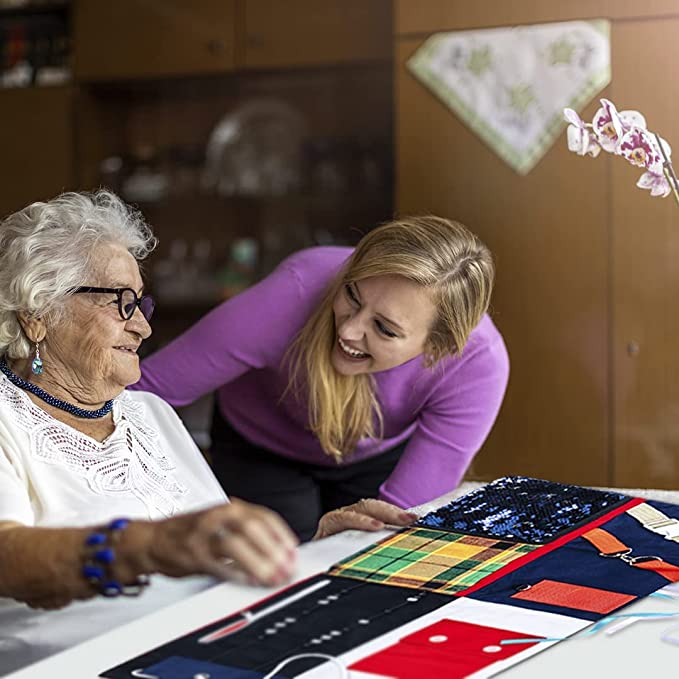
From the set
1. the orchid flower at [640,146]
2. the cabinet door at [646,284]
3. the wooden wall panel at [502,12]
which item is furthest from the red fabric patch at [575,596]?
the wooden wall panel at [502,12]

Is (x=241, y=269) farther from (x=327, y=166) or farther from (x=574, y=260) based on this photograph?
(x=574, y=260)

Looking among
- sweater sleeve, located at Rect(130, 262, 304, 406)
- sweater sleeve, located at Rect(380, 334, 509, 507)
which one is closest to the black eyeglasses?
sweater sleeve, located at Rect(130, 262, 304, 406)

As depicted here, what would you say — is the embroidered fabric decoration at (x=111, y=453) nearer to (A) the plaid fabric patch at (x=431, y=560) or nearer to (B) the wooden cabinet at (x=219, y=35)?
(A) the plaid fabric patch at (x=431, y=560)

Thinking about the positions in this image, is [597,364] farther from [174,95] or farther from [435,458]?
[174,95]

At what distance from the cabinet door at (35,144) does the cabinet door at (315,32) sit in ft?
2.68

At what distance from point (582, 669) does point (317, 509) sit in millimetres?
1376

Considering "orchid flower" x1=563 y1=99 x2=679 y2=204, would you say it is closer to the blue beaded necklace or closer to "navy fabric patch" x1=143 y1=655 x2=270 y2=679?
the blue beaded necklace

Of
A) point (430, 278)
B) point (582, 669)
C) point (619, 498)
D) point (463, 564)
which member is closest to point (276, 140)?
point (430, 278)

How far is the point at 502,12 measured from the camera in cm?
334

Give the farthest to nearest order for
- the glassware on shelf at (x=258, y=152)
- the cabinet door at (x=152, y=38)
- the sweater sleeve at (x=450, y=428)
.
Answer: the glassware on shelf at (x=258, y=152)
the cabinet door at (x=152, y=38)
the sweater sleeve at (x=450, y=428)

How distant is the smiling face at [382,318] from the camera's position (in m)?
1.93

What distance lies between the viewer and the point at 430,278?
1.92m

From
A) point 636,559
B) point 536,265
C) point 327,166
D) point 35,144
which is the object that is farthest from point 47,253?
point 35,144

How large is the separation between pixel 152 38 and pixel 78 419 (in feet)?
8.79
